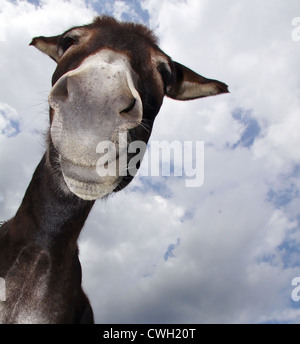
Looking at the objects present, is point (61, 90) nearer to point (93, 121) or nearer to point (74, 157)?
point (93, 121)

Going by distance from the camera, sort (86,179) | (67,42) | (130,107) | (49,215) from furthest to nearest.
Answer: (67,42) → (49,215) → (130,107) → (86,179)

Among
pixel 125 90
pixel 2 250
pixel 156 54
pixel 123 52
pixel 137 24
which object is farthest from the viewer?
pixel 137 24

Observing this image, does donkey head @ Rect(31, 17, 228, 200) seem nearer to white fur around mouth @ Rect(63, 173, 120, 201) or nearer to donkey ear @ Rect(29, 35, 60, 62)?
white fur around mouth @ Rect(63, 173, 120, 201)

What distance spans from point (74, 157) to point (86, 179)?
256 mm

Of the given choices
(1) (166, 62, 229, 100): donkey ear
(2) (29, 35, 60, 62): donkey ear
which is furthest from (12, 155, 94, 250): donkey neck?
(1) (166, 62, 229, 100): donkey ear

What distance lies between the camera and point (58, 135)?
306 cm

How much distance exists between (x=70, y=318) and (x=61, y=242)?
35.3 inches

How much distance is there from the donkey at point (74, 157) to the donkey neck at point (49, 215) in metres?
0.01

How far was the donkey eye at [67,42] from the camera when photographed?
419 centimetres

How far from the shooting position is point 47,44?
18.0 ft

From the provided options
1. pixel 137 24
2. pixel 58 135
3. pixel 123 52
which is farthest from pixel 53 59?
pixel 58 135

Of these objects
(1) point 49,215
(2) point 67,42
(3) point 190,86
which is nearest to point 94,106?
(1) point 49,215

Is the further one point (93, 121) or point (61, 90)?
point (61, 90)
